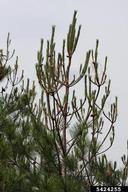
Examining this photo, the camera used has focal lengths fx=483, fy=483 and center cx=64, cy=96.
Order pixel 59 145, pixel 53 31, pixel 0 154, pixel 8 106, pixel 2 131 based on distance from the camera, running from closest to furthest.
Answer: pixel 53 31
pixel 59 145
pixel 0 154
pixel 2 131
pixel 8 106

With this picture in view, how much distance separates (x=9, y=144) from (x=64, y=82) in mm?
2220

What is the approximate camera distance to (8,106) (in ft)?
27.9

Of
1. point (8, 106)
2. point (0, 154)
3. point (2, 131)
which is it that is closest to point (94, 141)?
point (0, 154)

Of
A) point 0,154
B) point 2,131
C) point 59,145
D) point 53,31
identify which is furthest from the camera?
point 2,131

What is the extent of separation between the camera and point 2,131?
292 inches

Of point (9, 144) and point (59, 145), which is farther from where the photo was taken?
point (9, 144)

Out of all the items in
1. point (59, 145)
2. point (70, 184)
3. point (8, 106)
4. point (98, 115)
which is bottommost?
point (70, 184)

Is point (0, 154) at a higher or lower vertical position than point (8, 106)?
lower

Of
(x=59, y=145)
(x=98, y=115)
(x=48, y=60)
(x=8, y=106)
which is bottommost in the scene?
(x=59, y=145)

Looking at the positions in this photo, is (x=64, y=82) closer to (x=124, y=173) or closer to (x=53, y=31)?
(x=53, y=31)

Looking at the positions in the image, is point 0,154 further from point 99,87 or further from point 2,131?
point 99,87

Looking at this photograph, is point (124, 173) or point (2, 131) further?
point (2, 131)

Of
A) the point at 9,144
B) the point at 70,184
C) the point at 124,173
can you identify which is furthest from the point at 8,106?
the point at 70,184

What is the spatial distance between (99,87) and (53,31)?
0.79 meters
